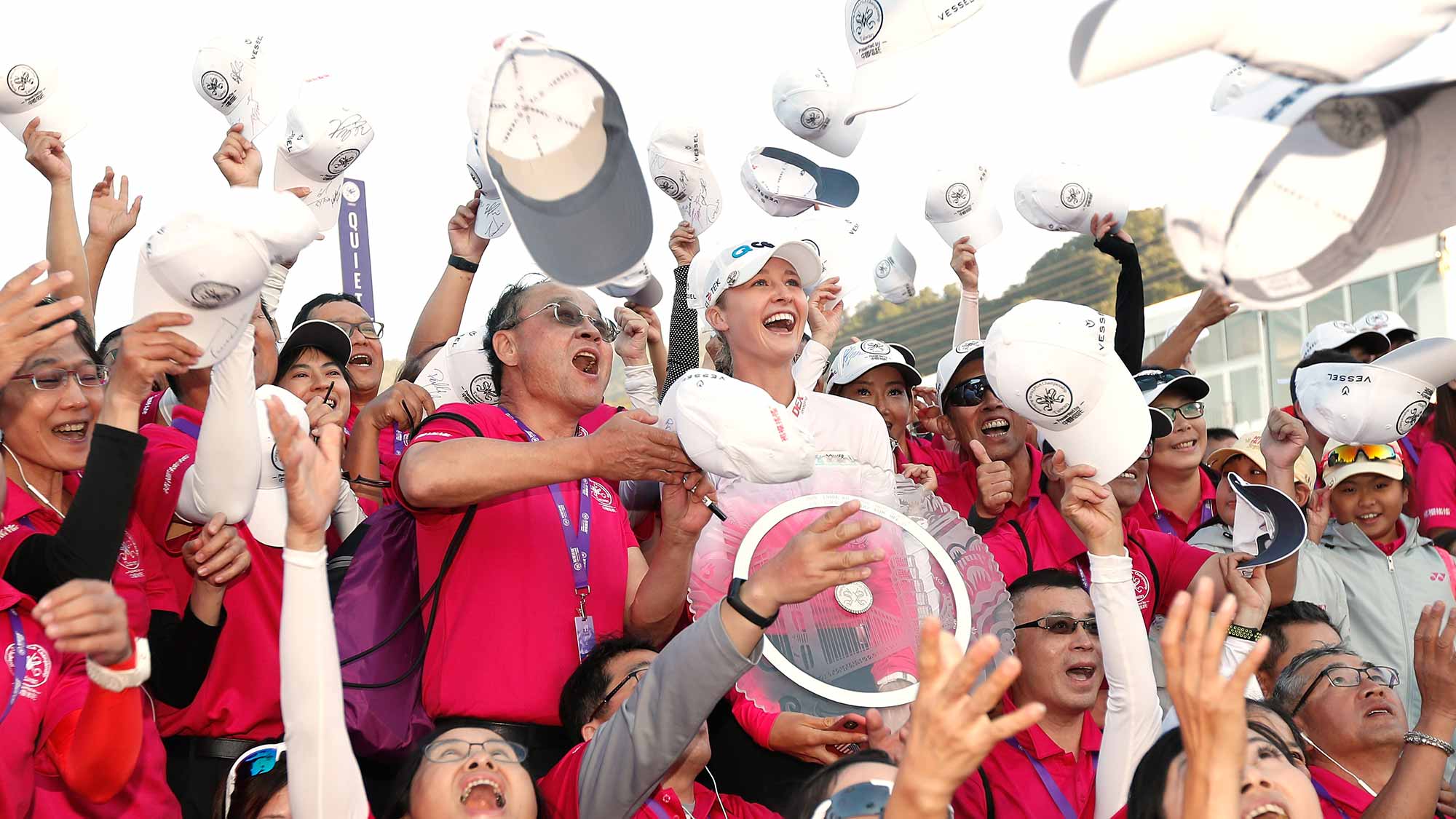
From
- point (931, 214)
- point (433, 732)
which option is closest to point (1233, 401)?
point (931, 214)

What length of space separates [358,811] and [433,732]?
0.42 metres

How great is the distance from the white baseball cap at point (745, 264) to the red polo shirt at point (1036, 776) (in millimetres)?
1496

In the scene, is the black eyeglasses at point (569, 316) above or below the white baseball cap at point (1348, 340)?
above

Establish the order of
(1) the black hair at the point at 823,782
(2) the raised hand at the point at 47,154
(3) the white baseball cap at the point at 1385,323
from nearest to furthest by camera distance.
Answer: (1) the black hair at the point at 823,782
(2) the raised hand at the point at 47,154
(3) the white baseball cap at the point at 1385,323

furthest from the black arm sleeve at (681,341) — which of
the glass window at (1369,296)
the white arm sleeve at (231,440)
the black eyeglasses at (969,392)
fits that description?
the glass window at (1369,296)

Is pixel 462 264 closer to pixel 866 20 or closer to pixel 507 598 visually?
pixel 866 20

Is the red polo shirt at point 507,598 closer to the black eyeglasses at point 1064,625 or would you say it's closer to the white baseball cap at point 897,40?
the black eyeglasses at point 1064,625

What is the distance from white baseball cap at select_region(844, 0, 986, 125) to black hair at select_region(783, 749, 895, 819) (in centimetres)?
287

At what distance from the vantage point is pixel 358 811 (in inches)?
114

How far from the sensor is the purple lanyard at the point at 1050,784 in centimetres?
382

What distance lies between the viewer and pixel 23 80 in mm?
4715

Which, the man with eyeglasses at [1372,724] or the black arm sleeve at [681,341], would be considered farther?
the black arm sleeve at [681,341]

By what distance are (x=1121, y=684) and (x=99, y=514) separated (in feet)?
8.11

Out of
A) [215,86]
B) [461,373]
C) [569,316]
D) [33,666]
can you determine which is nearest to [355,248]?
[215,86]
